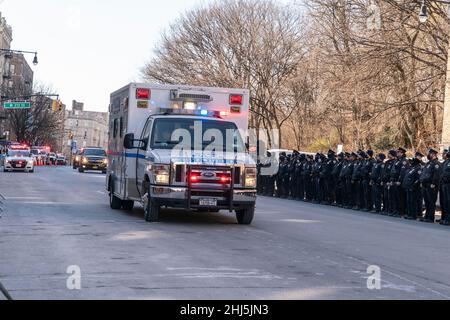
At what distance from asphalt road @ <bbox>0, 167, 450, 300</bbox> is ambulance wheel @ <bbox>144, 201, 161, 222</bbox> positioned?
297 mm

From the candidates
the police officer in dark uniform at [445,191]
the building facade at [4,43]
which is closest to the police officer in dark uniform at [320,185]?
the police officer in dark uniform at [445,191]

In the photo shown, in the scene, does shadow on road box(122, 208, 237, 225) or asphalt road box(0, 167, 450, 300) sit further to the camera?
shadow on road box(122, 208, 237, 225)

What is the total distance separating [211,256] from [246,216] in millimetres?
5516

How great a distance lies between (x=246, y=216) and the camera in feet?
56.0

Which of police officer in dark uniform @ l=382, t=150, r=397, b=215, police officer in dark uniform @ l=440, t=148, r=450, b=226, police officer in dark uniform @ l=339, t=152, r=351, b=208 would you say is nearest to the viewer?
police officer in dark uniform @ l=440, t=148, r=450, b=226

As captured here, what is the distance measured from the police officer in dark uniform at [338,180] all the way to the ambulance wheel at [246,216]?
38.2ft

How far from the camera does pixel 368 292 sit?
8922mm

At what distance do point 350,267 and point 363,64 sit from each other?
80.2ft

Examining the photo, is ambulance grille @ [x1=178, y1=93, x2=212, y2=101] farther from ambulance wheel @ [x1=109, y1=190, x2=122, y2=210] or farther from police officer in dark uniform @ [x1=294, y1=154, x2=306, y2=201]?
police officer in dark uniform @ [x1=294, y1=154, x2=306, y2=201]

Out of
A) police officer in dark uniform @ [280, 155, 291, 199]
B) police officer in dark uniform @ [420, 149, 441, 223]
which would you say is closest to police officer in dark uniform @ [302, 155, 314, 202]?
police officer in dark uniform @ [280, 155, 291, 199]

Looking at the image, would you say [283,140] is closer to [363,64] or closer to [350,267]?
[363,64]

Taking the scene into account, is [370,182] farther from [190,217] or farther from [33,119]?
[33,119]

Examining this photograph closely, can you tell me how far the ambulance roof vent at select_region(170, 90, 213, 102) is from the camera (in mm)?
17781
